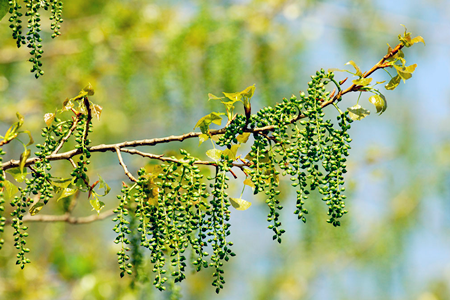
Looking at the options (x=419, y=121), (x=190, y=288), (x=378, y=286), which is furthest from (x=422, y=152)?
(x=190, y=288)

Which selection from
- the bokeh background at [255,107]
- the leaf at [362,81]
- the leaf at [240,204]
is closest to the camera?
the leaf at [362,81]

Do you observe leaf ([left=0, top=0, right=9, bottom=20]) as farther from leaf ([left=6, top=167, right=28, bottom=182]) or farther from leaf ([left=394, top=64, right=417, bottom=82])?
leaf ([left=394, top=64, right=417, bottom=82])

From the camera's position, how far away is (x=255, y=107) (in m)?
4.99

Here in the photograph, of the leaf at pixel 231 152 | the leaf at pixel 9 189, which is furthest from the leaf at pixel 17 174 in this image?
the leaf at pixel 231 152

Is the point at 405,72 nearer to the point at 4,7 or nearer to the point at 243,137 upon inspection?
the point at 243,137

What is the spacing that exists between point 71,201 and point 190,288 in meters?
3.21

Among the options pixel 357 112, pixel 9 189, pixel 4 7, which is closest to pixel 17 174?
pixel 9 189

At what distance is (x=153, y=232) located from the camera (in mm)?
1190

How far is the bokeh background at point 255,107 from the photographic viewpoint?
3.69 meters

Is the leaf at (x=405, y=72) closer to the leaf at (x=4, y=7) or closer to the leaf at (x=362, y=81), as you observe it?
the leaf at (x=362, y=81)

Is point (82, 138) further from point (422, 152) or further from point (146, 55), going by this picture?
point (422, 152)

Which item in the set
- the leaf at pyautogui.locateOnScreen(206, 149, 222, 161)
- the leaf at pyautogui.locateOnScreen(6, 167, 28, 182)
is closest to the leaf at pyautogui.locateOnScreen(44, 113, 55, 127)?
the leaf at pyautogui.locateOnScreen(6, 167, 28, 182)

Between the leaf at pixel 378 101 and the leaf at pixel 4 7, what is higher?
the leaf at pixel 4 7

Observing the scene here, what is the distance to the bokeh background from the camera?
369 centimetres
